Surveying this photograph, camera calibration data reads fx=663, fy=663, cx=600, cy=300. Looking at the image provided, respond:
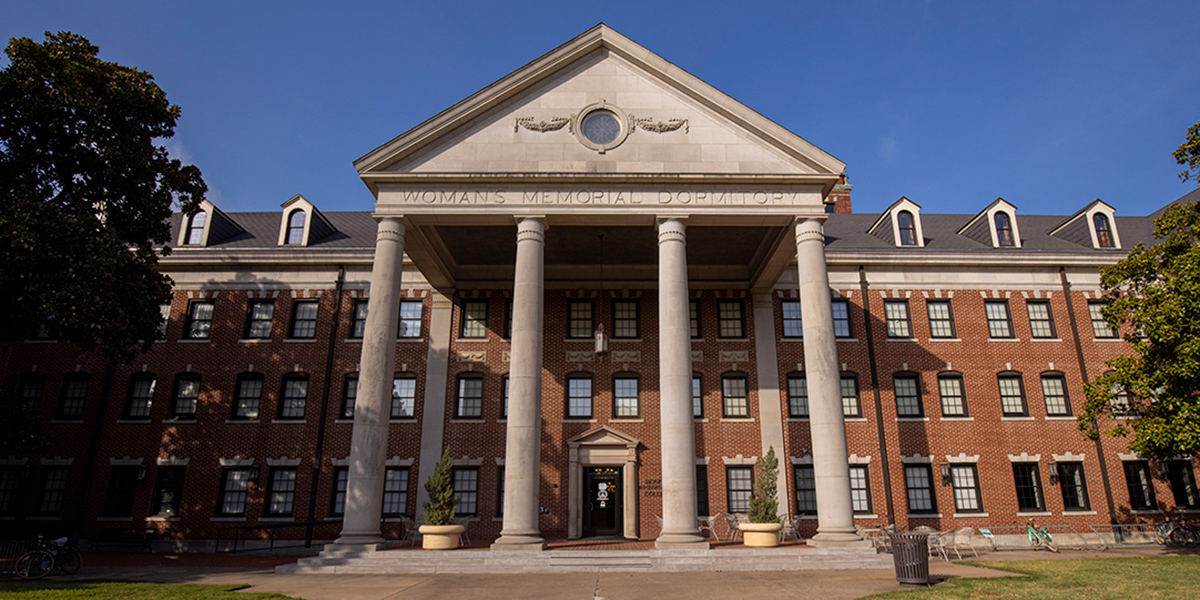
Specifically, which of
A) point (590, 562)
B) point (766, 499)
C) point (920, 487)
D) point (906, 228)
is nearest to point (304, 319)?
point (590, 562)

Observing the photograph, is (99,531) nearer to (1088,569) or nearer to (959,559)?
(959,559)

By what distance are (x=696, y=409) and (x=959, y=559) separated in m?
9.73

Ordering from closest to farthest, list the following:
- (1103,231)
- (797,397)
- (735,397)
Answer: (735,397) < (797,397) < (1103,231)

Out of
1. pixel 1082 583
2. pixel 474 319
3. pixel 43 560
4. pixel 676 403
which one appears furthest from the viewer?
pixel 474 319

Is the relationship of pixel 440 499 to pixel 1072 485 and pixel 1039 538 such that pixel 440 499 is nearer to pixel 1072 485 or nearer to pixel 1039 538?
pixel 1039 538

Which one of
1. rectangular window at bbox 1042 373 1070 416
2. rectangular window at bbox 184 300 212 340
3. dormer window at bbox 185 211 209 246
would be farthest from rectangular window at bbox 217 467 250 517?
rectangular window at bbox 1042 373 1070 416

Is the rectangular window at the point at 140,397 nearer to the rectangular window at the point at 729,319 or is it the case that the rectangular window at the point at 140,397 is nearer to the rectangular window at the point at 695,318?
the rectangular window at the point at 695,318

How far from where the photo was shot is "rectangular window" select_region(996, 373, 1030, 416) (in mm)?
26156

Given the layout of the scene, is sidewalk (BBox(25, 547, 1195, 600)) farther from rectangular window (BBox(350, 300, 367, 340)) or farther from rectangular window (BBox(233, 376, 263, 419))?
rectangular window (BBox(350, 300, 367, 340))

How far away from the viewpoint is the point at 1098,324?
27.3 metres

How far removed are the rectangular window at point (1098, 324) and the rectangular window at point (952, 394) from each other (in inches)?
247

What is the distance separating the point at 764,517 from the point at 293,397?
1829 centimetres

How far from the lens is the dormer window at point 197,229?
91.4 ft

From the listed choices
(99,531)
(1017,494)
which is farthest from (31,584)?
(1017,494)
